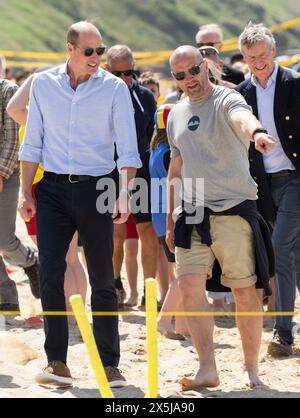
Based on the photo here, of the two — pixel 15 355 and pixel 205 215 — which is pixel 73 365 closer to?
pixel 15 355

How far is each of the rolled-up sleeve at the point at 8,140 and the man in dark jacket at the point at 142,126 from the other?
0.89m

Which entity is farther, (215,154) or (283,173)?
(283,173)

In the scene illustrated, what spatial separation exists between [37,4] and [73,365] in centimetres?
8499

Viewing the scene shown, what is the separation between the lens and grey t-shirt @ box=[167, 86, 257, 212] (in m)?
5.49

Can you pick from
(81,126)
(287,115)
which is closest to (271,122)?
(287,115)

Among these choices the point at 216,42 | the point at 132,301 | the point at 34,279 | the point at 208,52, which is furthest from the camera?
the point at 216,42

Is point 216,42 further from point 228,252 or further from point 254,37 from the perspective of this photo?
point 228,252

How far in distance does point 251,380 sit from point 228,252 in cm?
75

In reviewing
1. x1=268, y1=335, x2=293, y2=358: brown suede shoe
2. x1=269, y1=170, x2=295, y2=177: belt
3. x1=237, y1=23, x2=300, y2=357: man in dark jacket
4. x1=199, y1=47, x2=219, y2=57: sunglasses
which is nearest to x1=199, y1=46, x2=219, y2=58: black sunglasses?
x1=199, y1=47, x2=219, y2=57: sunglasses

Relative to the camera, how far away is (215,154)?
5.52 metres

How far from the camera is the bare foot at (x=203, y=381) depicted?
220 inches

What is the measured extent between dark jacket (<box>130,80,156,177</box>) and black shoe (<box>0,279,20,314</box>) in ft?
4.34

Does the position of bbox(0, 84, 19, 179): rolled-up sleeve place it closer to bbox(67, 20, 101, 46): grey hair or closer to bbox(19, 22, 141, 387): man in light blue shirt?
bbox(19, 22, 141, 387): man in light blue shirt
